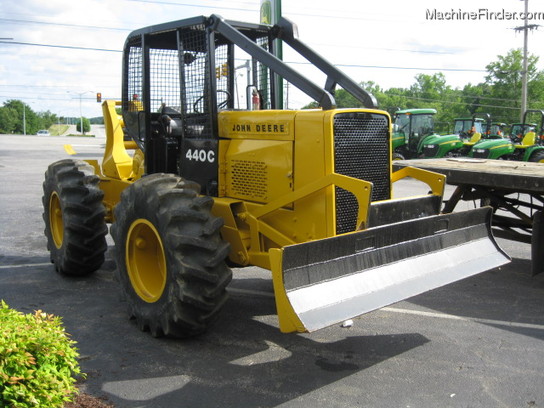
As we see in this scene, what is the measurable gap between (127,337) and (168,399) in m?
1.24

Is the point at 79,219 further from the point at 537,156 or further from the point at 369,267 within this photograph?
the point at 537,156

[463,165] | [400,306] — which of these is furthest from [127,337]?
[463,165]

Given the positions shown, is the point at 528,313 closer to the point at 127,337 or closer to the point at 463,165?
the point at 463,165

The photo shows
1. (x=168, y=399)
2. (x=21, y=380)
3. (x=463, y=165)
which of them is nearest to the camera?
(x=21, y=380)

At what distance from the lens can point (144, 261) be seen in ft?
17.4

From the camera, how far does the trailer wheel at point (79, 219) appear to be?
21.2 feet

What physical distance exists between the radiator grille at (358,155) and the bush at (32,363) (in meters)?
2.50

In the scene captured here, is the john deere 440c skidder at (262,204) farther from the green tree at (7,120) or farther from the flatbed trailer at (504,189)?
the green tree at (7,120)

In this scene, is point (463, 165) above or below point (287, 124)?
below

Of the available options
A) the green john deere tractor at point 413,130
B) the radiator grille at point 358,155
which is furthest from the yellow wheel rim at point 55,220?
the green john deere tractor at point 413,130

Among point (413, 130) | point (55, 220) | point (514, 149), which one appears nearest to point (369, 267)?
point (55, 220)

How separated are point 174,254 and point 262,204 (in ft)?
3.44

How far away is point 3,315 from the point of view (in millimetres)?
3168

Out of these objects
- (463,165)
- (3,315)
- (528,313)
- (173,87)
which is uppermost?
(173,87)
